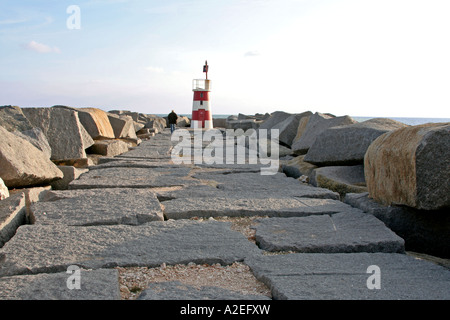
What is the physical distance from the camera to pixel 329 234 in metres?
2.30

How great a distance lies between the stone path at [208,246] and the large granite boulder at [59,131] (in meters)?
2.08

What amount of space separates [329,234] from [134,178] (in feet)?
8.00

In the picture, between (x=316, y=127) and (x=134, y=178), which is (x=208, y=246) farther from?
(x=316, y=127)

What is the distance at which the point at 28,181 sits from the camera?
3.58m

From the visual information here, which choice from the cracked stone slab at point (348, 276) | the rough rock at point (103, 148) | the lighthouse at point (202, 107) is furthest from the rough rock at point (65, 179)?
the lighthouse at point (202, 107)

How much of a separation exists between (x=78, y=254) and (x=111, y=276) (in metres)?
0.36

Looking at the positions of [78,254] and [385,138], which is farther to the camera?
[385,138]

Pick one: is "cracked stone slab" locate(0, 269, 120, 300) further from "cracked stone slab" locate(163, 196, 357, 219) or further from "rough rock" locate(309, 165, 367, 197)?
"rough rock" locate(309, 165, 367, 197)

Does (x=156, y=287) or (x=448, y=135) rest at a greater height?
(x=448, y=135)

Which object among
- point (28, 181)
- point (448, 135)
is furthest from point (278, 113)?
point (448, 135)

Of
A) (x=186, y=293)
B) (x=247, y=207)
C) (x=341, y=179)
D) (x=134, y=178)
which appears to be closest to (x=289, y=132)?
(x=341, y=179)

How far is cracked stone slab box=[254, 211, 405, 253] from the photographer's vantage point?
6.91ft

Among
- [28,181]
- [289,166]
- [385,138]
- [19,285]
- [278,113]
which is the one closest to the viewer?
[19,285]
